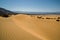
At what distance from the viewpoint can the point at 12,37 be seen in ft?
13.8

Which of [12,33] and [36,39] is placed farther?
[12,33]

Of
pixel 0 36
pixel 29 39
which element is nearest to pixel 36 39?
pixel 29 39

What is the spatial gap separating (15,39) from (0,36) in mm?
717

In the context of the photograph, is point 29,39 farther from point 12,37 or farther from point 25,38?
point 12,37

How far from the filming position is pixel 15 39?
404 centimetres

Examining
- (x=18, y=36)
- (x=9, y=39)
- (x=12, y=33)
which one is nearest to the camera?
(x=9, y=39)

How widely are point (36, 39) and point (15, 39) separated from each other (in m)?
0.88

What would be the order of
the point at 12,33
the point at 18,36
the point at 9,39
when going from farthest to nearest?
the point at 12,33 → the point at 18,36 → the point at 9,39

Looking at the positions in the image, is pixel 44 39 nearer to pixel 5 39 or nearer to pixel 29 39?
pixel 29 39

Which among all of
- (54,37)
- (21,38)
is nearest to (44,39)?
(54,37)

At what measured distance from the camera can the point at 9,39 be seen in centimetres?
401

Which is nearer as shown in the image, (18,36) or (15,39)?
(15,39)

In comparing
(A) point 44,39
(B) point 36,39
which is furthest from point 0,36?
(A) point 44,39

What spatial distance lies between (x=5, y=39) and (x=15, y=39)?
40cm
